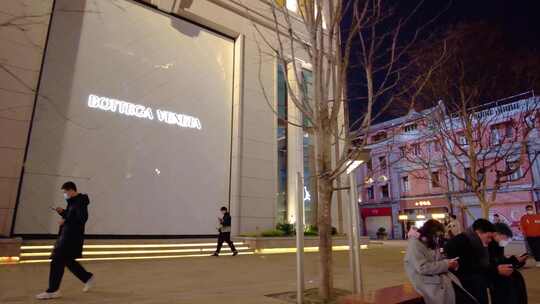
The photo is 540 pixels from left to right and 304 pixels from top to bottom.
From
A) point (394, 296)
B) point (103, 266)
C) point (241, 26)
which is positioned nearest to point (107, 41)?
point (241, 26)

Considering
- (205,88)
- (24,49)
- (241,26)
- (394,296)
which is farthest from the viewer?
(241,26)

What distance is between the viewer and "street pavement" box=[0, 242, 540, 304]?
4.75m

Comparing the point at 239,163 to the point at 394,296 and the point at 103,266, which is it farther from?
the point at 394,296

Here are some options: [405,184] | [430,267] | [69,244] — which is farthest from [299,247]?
[405,184]

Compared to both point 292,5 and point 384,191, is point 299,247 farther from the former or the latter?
point 384,191

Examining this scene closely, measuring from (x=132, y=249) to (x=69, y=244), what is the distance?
223 inches

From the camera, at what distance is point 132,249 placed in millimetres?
10102

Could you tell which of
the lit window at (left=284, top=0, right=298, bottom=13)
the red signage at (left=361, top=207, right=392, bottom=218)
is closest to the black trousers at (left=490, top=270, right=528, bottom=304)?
the lit window at (left=284, top=0, right=298, bottom=13)

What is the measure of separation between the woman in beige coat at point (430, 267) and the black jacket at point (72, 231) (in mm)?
4403

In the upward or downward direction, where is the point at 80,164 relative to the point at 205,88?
downward

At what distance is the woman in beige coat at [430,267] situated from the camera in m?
3.26

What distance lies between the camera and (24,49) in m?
9.87

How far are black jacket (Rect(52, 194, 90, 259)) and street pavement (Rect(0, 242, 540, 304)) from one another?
1.98ft

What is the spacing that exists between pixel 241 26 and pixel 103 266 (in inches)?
453
